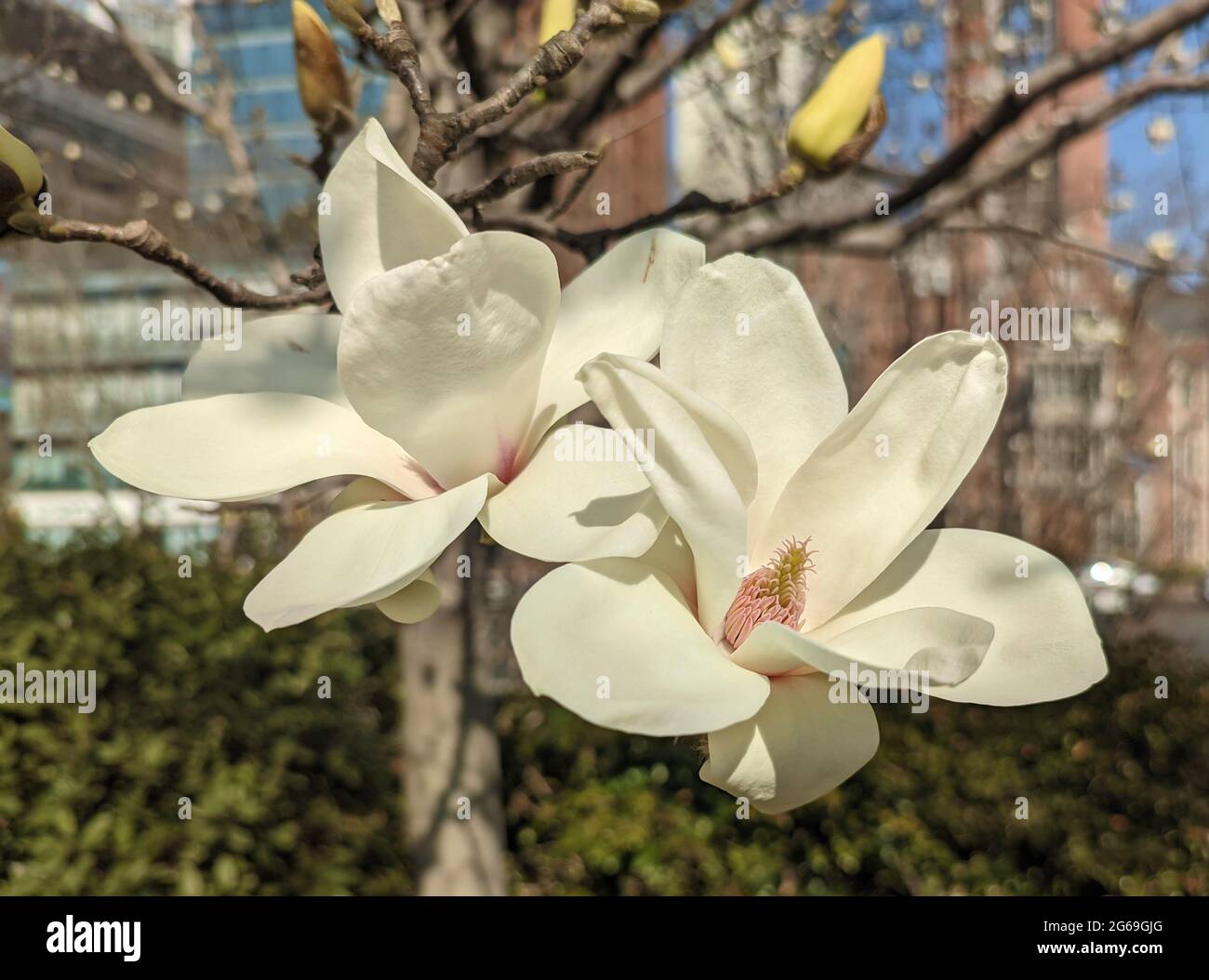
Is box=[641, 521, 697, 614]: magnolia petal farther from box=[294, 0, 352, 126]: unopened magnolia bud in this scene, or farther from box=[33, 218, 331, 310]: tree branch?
box=[294, 0, 352, 126]: unopened magnolia bud

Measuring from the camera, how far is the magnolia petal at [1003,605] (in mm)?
355

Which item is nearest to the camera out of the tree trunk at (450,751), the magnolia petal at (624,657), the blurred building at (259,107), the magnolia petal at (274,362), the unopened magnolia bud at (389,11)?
the magnolia petal at (624,657)

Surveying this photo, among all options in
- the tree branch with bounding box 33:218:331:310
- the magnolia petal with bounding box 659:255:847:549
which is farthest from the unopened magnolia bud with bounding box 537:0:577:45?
the magnolia petal with bounding box 659:255:847:549

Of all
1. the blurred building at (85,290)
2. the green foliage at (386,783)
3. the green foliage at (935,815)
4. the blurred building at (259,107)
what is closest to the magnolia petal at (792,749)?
the green foliage at (386,783)

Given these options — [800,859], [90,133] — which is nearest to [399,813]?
[800,859]

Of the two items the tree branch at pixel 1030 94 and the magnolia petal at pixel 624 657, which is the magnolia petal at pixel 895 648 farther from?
the tree branch at pixel 1030 94

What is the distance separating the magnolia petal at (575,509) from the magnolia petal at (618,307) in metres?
0.03

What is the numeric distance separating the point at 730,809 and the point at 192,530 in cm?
240

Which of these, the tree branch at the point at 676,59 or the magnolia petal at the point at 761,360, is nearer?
the magnolia petal at the point at 761,360

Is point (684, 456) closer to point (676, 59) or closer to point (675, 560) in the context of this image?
point (675, 560)

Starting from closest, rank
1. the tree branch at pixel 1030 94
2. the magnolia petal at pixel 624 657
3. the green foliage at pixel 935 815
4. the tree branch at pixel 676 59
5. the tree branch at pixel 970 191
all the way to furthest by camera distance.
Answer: the magnolia petal at pixel 624 657
the tree branch at pixel 1030 94
the tree branch at pixel 970 191
the tree branch at pixel 676 59
the green foliage at pixel 935 815

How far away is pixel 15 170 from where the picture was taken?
52 centimetres

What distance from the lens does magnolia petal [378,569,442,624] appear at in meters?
0.39

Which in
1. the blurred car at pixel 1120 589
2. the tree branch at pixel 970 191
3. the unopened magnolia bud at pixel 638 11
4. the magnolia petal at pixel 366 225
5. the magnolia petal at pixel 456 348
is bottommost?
the blurred car at pixel 1120 589
